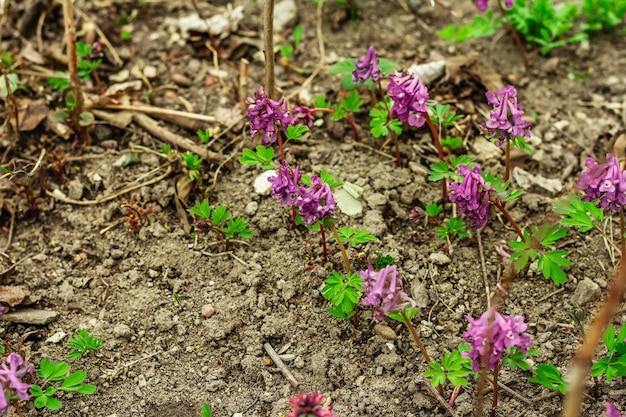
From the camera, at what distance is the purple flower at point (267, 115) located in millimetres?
3474

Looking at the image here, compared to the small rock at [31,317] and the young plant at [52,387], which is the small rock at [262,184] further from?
the young plant at [52,387]

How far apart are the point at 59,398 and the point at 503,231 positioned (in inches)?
96.2

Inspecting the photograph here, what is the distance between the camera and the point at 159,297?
3691mm

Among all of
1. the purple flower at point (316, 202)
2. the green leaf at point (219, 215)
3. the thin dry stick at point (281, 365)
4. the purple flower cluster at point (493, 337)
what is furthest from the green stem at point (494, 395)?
the green leaf at point (219, 215)

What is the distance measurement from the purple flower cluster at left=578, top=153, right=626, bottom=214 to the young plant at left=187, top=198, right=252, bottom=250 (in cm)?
169

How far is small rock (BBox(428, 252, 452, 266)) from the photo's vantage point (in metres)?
3.76

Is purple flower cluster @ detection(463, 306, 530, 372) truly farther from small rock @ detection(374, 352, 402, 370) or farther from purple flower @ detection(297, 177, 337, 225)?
purple flower @ detection(297, 177, 337, 225)

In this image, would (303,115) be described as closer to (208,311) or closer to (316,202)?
(316,202)

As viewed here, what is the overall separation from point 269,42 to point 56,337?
1.92m

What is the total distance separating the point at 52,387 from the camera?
310 cm

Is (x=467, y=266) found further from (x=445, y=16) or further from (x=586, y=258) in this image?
(x=445, y=16)

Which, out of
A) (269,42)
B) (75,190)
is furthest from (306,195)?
(75,190)

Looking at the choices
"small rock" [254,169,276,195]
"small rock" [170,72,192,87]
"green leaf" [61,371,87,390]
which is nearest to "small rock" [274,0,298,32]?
"small rock" [170,72,192,87]

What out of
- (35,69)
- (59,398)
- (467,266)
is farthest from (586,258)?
(35,69)
